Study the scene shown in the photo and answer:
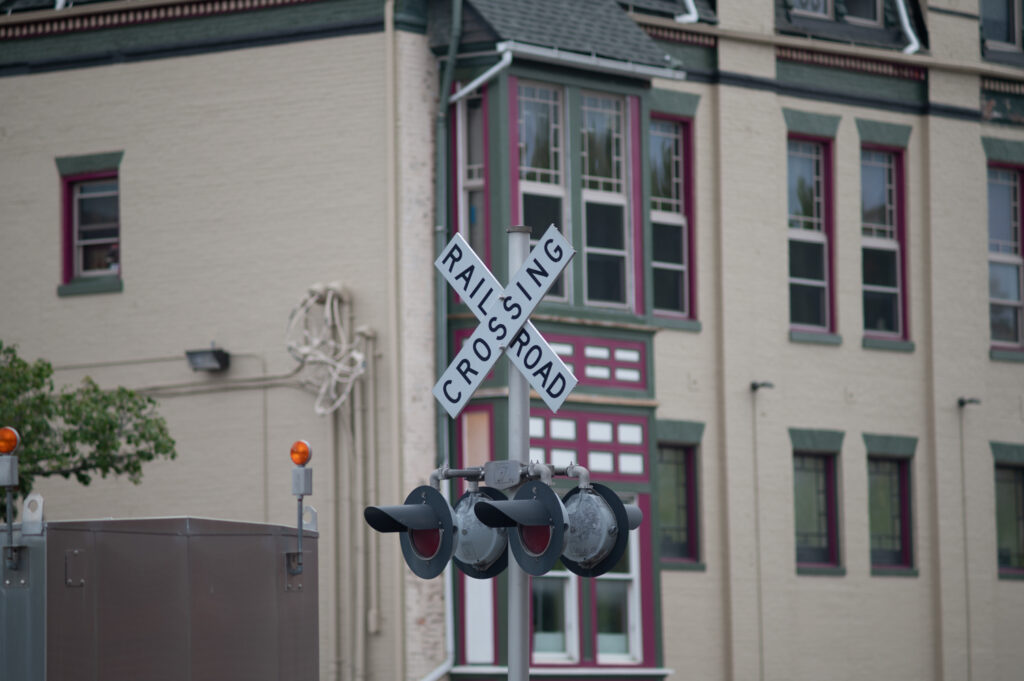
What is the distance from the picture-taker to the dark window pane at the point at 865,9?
25.0 meters

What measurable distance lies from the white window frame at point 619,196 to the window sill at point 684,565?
328cm

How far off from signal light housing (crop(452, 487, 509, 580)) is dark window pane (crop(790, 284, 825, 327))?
1435cm

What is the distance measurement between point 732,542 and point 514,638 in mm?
12901

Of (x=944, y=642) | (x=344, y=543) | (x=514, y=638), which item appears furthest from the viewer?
(x=944, y=642)

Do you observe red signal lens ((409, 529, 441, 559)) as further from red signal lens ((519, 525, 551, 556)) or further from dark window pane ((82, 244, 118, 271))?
dark window pane ((82, 244, 118, 271))

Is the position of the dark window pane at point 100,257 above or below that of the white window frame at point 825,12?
below

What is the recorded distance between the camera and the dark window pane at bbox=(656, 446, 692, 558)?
885 inches

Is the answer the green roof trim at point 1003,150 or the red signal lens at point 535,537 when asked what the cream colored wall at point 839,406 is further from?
the red signal lens at point 535,537

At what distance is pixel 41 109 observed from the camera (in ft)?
72.3

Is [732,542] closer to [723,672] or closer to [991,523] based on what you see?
[723,672]

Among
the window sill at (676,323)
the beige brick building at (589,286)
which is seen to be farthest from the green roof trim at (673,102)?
the window sill at (676,323)

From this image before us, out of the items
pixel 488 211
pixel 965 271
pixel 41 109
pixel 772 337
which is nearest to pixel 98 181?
pixel 41 109

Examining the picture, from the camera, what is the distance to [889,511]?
80.4 feet

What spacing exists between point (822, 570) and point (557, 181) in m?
6.41
